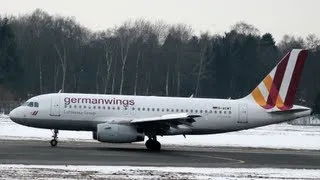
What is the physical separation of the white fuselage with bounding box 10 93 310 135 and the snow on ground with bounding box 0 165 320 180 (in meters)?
10.7

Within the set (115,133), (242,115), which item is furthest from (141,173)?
(242,115)

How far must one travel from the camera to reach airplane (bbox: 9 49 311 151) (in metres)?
37.6

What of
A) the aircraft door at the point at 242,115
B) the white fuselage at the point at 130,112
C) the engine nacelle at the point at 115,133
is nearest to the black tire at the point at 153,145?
the white fuselage at the point at 130,112

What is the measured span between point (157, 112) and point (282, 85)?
22.7 feet

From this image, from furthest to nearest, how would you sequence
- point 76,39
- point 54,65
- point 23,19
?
point 23,19 < point 76,39 < point 54,65

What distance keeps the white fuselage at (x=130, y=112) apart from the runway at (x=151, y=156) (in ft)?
3.77

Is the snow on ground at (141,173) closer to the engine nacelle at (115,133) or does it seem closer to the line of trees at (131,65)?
the engine nacelle at (115,133)

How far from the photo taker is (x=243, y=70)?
10650 cm

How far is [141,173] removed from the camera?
2564cm

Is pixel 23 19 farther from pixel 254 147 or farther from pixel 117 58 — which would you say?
pixel 254 147

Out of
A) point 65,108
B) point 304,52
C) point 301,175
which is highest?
point 304,52

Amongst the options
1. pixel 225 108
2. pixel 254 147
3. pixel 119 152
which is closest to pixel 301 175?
pixel 119 152

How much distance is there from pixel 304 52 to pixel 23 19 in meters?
98.8

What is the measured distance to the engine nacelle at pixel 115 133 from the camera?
3678cm
